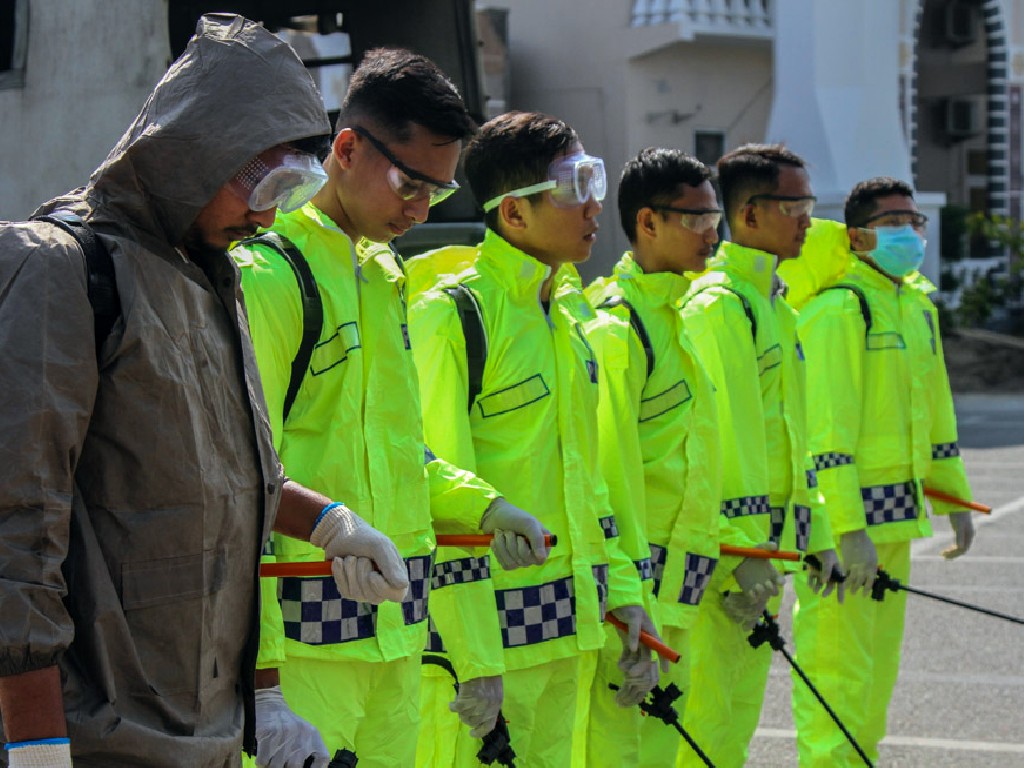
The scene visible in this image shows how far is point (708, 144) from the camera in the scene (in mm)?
25297

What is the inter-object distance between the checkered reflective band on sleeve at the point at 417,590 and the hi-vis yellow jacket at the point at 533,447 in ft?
1.77

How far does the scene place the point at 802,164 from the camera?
20.8 feet

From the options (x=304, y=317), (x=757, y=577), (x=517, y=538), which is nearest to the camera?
(x=304, y=317)

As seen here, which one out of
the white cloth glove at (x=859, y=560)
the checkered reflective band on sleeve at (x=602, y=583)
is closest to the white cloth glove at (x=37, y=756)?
the checkered reflective band on sleeve at (x=602, y=583)

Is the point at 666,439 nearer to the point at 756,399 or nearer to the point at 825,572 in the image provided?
the point at 756,399

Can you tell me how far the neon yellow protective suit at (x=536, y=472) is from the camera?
13.7 feet

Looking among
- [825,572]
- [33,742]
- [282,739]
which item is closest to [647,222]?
[825,572]

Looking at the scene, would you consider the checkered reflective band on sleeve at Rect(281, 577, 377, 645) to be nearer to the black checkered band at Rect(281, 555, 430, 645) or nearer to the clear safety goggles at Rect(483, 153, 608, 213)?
the black checkered band at Rect(281, 555, 430, 645)

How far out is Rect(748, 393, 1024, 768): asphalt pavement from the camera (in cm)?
681

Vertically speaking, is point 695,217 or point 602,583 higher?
point 695,217

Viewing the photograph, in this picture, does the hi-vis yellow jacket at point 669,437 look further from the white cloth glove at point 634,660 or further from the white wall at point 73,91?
the white wall at point 73,91

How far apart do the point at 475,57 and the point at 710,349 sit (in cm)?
267

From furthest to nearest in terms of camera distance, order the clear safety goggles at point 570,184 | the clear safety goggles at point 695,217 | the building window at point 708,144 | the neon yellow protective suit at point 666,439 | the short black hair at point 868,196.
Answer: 1. the building window at point 708,144
2. the short black hair at point 868,196
3. the clear safety goggles at point 695,217
4. the neon yellow protective suit at point 666,439
5. the clear safety goggles at point 570,184

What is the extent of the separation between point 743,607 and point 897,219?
7.23ft
